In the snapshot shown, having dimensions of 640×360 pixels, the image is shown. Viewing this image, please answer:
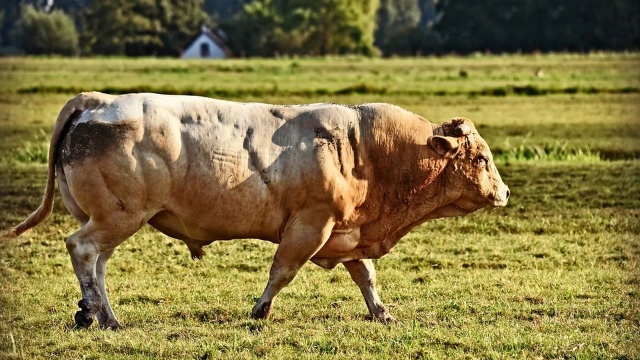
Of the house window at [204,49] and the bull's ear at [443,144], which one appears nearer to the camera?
the bull's ear at [443,144]

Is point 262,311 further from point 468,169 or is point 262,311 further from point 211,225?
point 468,169

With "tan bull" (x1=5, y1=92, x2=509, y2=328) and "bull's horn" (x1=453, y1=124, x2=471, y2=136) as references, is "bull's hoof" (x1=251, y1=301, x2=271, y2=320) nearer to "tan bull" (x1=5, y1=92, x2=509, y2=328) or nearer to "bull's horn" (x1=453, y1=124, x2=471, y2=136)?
"tan bull" (x1=5, y1=92, x2=509, y2=328)

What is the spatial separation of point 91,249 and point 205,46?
82.3 m

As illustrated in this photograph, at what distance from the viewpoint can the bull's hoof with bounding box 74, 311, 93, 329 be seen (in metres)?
9.19

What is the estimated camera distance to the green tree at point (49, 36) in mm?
83375

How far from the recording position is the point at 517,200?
1753 cm

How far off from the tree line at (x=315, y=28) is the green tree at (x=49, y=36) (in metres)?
0.08

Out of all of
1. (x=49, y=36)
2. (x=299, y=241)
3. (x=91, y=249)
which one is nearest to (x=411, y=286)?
(x=299, y=241)

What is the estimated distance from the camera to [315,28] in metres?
93.6

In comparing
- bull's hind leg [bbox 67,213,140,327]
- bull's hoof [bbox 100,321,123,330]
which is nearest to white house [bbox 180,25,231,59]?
bull's hoof [bbox 100,321,123,330]

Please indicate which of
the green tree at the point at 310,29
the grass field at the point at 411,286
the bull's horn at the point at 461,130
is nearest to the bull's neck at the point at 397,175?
the bull's horn at the point at 461,130

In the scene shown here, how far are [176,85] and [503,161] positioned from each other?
2279 centimetres

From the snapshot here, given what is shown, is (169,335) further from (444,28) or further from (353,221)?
(444,28)

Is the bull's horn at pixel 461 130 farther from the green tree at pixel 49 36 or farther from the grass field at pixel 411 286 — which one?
the green tree at pixel 49 36
